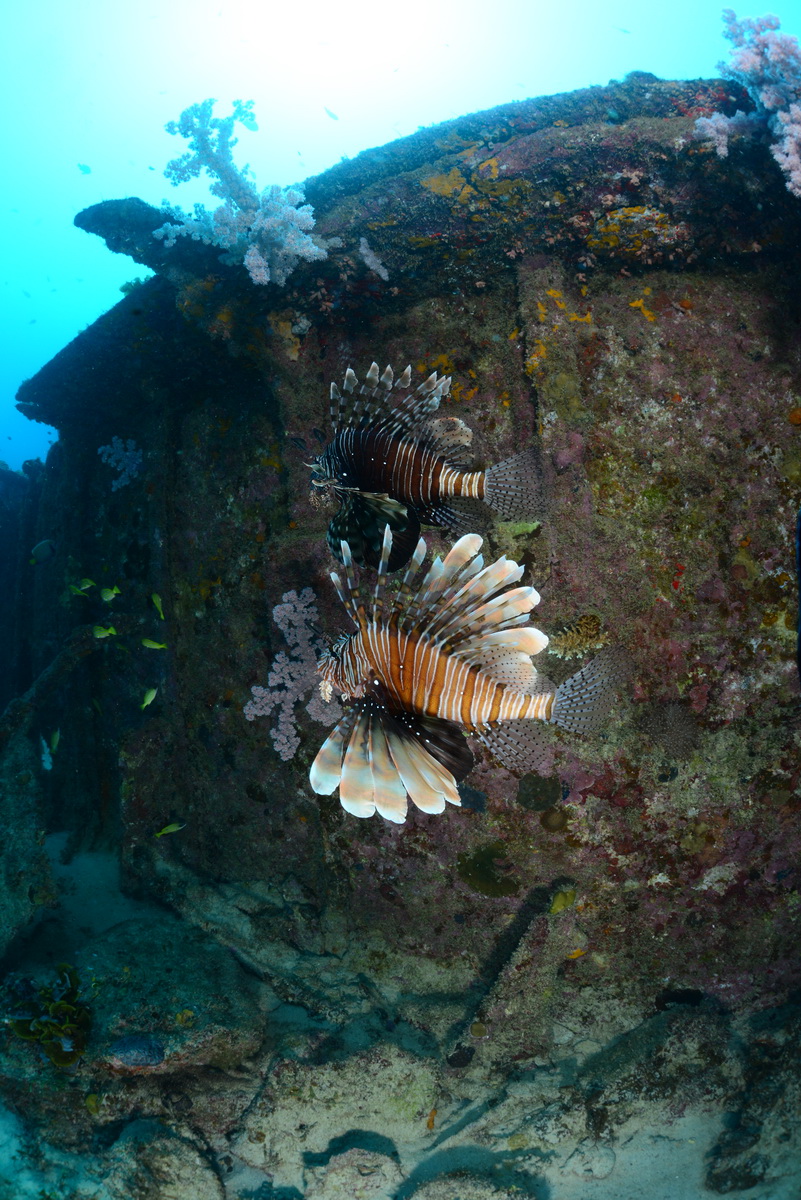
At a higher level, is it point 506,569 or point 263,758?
point 506,569

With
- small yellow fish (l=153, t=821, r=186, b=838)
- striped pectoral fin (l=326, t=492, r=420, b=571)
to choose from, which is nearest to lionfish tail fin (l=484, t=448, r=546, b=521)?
striped pectoral fin (l=326, t=492, r=420, b=571)

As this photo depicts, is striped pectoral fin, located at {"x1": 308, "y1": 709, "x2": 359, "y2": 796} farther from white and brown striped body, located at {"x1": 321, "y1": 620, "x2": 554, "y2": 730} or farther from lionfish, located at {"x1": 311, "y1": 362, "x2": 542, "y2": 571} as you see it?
lionfish, located at {"x1": 311, "y1": 362, "x2": 542, "y2": 571}

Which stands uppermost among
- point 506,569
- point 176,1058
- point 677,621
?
point 677,621

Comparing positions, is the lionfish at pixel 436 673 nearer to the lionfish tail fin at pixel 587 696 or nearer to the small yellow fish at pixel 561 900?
the lionfish tail fin at pixel 587 696

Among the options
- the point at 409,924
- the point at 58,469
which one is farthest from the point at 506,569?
the point at 58,469

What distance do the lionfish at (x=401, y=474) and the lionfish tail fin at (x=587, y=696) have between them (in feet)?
2.98

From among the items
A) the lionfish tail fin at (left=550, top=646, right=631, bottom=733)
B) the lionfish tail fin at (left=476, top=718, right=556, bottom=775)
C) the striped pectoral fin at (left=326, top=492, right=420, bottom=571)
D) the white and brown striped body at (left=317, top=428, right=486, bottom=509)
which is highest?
the white and brown striped body at (left=317, top=428, right=486, bottom=509)

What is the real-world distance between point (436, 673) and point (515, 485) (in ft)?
3.67

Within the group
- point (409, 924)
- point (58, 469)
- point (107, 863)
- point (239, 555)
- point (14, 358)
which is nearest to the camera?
point (409, 924)

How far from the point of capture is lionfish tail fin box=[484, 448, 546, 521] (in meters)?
2.82

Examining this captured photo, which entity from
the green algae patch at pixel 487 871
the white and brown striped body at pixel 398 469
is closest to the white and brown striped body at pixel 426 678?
the white and brown striped body at pixel 398 469

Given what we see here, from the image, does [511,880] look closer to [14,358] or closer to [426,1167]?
[426,1167]

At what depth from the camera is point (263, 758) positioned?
4324 mm

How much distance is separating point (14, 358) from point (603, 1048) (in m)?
126
